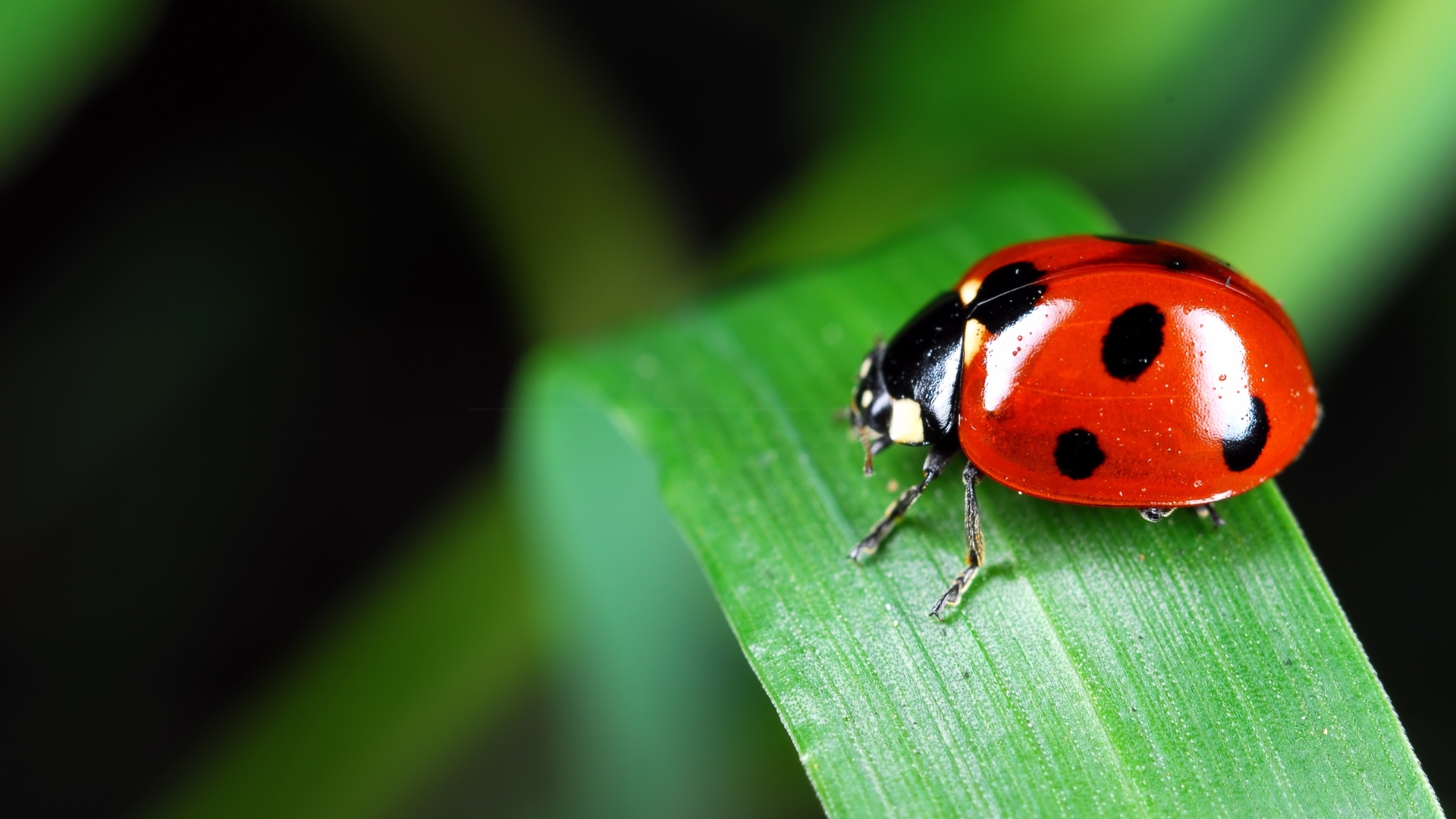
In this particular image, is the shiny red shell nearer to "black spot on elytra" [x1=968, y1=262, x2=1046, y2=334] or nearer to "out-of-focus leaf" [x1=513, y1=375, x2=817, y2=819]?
"black spot on elytra" [x1=968, y1=262, x2=1046, y2=334]

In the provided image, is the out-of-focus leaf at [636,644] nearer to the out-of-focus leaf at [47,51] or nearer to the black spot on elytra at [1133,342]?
the black spot on elytra at [1133,342]

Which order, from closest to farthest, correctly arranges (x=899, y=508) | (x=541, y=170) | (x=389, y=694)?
(x=899, y=508), (x=389, y=694), (x=541, y=170)

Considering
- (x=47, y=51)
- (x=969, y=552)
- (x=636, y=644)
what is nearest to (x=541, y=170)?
(x=47, y=51)

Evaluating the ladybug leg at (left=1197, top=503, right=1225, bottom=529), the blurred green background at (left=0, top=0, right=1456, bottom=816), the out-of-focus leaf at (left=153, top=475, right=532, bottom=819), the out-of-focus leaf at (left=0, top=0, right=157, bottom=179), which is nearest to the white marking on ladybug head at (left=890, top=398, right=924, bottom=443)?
the ladybug leg at (left=1197, top=503, right=1225, bottom=529)

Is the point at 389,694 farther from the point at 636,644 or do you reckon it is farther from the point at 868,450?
the point at 868,450

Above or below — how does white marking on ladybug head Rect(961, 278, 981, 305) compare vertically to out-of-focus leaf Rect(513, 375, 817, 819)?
above

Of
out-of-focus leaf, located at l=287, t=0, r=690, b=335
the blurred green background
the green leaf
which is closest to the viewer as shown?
the green leaf

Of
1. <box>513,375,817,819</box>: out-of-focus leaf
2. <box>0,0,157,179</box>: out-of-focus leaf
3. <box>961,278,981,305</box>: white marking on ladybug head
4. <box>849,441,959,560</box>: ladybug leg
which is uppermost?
<box>0,0,157,179</box>: out-of-focus leaf

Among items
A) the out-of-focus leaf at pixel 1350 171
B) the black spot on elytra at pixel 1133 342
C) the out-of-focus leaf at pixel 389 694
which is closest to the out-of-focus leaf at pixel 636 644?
the out-of-focus leaf at pixel 389 694
